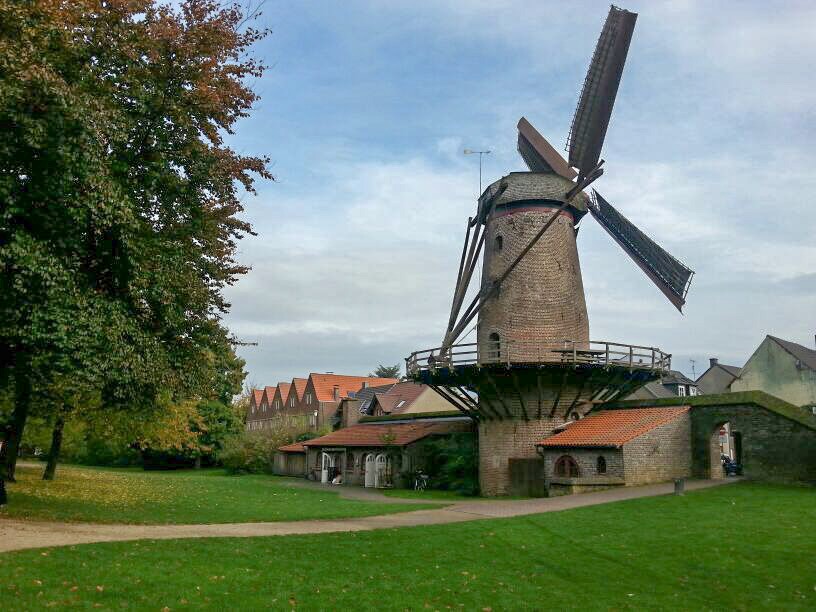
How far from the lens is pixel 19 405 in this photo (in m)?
18.3

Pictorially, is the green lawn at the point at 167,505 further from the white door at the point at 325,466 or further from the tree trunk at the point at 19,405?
the white door at the point at 325,466

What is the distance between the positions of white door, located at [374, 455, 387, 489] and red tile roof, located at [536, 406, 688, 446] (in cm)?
A: 1055

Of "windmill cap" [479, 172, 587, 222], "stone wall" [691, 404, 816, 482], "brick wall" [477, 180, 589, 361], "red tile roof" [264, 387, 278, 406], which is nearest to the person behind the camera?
"stone wall" [691, 404, 816, 482]

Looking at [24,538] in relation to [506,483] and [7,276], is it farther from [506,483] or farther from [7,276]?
[506,483]

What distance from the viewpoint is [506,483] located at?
2648cm

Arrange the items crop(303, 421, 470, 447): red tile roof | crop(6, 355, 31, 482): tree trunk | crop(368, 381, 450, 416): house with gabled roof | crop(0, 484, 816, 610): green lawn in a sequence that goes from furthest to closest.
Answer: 1. crop(368, 381, 450, 416): house with gabled roof
2. crop(303, 421, 470, 447): red tile roof
3. crop(6, 355, 31, 482): tree trunk
4. crop(0, 484, 816, 610): green lawn

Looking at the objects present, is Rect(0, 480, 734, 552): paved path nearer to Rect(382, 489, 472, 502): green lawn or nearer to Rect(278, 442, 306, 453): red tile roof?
Rect(382, 489, 472, 502): green lawn

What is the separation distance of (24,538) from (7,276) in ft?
15.6

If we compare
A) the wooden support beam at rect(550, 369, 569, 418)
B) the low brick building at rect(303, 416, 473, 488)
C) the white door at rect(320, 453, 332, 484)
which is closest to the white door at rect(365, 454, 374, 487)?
the low brick building at rect(303, 416, 473, 488)

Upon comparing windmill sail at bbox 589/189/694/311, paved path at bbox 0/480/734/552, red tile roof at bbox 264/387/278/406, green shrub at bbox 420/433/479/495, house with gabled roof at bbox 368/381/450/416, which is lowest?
paved path at bbox 0/480/734/552

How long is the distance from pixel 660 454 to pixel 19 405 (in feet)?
67.2

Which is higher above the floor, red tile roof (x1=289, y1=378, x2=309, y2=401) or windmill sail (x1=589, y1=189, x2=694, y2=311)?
windmill sail (x1=589, y1=189, x2=694, y2=311)

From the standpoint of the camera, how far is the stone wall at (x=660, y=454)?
77.2 ft

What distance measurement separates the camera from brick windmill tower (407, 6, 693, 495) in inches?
1004
